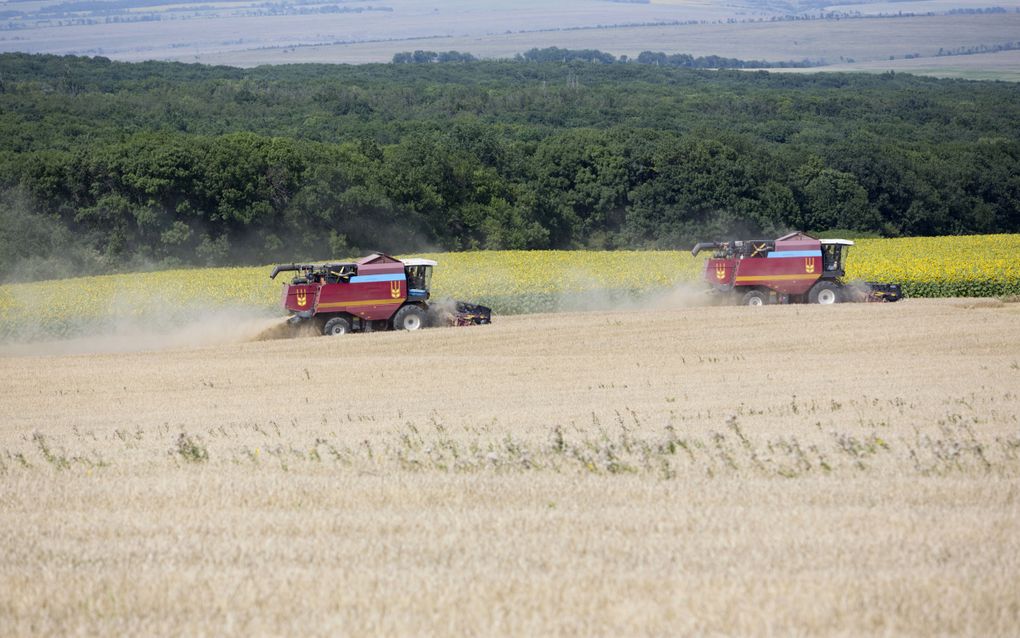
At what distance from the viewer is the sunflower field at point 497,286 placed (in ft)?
117

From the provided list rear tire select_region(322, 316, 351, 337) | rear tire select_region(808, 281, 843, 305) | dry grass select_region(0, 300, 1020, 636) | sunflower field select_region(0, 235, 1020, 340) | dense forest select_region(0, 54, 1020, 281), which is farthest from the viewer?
dense forest select_region(0, 54, 1020, 281)

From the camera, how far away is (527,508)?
990 cm

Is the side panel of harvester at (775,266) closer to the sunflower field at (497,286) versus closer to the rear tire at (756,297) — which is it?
the rear tire at (756,297)

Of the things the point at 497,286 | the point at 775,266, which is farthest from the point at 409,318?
the point at 775,266

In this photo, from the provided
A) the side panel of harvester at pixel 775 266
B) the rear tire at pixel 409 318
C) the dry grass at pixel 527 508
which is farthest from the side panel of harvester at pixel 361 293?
the side panel of harvester at pixel 775 266

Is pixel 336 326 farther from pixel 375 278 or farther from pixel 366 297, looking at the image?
pixel 375 278

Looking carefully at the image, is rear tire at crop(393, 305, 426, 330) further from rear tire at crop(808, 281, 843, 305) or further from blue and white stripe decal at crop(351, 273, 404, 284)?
rear tire at crop(808, 281, 843, 305)

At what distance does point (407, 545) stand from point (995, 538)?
14.6 ft

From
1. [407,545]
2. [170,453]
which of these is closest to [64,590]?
[407,545]

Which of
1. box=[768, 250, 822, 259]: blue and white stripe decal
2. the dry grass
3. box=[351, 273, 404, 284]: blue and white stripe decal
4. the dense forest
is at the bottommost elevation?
the dense forest

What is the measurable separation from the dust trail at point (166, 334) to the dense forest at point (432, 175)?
67.6 ft

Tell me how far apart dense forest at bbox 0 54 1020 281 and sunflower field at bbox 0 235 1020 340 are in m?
12.5

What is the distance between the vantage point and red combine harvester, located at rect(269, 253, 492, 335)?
96.7ft

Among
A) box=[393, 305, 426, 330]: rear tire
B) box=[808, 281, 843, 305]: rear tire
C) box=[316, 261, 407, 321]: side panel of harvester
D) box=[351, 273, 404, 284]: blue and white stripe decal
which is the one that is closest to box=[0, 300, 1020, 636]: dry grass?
box=[316, 261, 407, 321]: side panel of harvester
